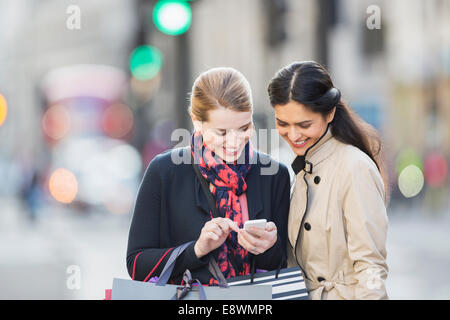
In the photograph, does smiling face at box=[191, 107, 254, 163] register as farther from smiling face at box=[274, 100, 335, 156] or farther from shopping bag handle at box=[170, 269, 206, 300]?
shopping bag handle at box=[170, 269, 206, 300]

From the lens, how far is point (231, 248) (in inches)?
98.3

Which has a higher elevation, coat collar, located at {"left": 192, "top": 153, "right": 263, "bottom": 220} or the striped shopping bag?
coat collar, located at {"left": 192, "top": 153, "right": 263, "bottom": 220}

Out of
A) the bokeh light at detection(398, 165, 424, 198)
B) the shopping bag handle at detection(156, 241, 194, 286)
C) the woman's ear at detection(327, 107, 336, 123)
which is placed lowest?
the bokeh light at detection(398, 165, 424, 198)

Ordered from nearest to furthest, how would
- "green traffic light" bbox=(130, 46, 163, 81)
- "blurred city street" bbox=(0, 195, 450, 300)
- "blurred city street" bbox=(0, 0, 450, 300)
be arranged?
"blurred city street" bbox=(0, 0, 450, 300), "green traffic light" bbox=(130, 46, 163, 81), "blurred city street" bbox=(0, 195, 450, 300)

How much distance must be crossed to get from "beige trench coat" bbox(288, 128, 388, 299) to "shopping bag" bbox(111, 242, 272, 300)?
276mm

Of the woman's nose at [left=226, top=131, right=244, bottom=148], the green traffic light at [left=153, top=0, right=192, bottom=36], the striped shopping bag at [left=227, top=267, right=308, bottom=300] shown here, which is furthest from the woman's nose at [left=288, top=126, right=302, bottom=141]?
the green traffic light at [left=153, top=0, right=192, bottom=36]

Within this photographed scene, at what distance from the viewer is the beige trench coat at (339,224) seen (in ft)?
7.91

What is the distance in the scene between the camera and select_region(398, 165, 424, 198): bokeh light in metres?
18.5

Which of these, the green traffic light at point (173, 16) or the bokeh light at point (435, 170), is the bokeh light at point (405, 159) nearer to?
the bokeh light at point (435, 170)

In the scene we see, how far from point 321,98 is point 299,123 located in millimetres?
→ 126

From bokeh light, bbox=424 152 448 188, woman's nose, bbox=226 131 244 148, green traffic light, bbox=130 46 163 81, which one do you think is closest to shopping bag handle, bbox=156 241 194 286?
woman's nose, bbox=226 131 244 148

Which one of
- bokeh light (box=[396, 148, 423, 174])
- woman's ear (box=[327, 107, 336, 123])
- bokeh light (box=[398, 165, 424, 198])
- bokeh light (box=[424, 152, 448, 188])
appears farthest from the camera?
bokeh light (box=[398, 165, 424, 198])

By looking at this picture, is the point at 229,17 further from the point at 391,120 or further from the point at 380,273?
the point at 380,273

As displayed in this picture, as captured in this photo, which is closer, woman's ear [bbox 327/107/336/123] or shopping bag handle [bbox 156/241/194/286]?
shopping bag handle [bbox 156/241/194/286]
